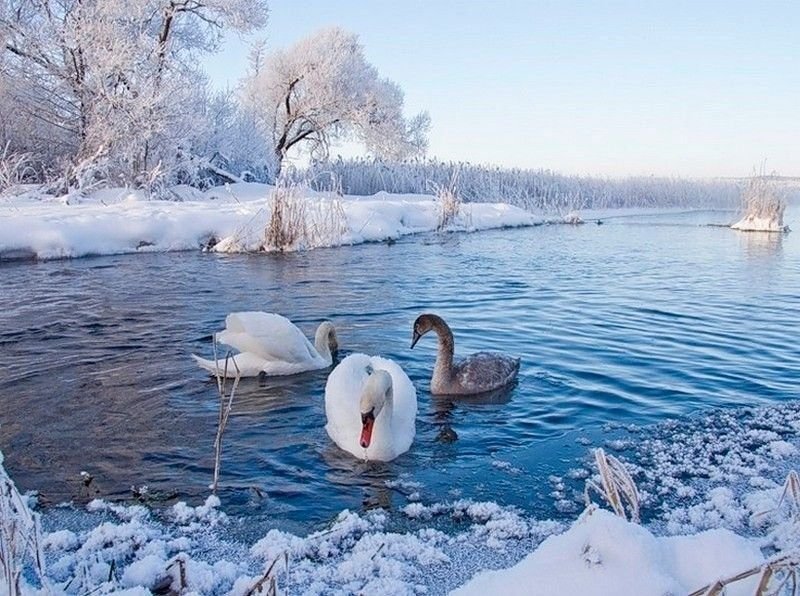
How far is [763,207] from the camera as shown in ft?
82.3

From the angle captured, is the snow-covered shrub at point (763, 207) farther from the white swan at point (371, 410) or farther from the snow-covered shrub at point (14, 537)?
the snow-covered shrub at point (14, 537)

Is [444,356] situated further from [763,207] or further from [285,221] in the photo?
[763,207]

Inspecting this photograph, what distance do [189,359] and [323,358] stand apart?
4.56 feet

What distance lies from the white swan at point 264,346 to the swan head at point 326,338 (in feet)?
0.93

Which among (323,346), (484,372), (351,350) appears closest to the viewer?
(484,372)

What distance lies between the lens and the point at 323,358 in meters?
7.62

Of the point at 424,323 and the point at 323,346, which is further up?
the point at 424,323

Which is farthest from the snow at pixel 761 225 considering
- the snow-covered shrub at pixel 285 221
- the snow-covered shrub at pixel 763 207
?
the snow-covered shrub at pixel 285 221

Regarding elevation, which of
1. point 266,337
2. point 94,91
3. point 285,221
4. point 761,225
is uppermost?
point 94,91

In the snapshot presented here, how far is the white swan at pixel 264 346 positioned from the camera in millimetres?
6938

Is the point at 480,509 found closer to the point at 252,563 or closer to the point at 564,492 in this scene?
the point at 564,492

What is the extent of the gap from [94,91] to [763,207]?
22.3 metres

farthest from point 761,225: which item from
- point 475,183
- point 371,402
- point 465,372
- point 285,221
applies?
point 371,402

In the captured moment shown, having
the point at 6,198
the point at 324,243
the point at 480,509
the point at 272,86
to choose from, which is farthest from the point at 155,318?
the point at 272,86
